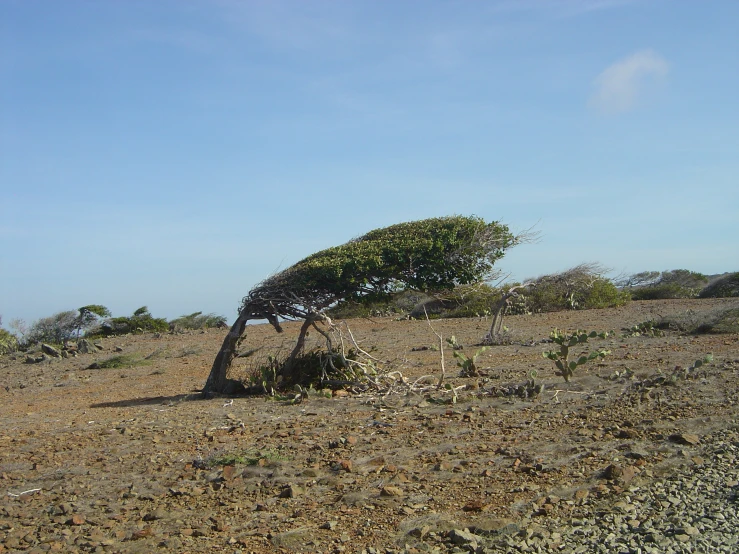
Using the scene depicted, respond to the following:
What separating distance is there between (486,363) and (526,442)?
5.33 meters

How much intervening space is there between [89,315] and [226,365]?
18721 millimetres

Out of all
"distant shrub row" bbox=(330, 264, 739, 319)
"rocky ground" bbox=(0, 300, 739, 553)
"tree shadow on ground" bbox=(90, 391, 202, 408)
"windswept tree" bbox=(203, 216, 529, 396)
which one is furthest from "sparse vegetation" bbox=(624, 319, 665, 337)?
"tree shadow on ground" bbox=(90, 391, 202, 408)

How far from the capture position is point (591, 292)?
22.8 meters

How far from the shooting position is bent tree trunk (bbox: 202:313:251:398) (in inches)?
400

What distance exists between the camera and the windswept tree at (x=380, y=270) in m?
9.45

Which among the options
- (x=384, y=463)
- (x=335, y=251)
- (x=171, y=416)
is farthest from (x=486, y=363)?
(x=384, y=463)

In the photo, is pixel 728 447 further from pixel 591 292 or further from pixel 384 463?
pixel 591 292

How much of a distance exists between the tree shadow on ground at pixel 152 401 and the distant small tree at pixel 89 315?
17097mm

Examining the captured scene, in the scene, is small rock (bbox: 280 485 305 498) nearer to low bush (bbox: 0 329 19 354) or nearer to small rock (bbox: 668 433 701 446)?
small rock (bbox: 668 433 701 446)

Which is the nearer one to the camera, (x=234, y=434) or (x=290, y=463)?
(x=290, y=463)

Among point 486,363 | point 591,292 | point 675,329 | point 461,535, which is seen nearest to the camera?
point 461,535


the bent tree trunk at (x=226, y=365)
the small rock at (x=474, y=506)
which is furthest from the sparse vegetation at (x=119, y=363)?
the small rock at (x=474, y=506)

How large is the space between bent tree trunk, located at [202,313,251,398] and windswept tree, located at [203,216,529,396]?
0.01 m

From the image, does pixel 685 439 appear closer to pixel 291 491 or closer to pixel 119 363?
pixel 291 491
